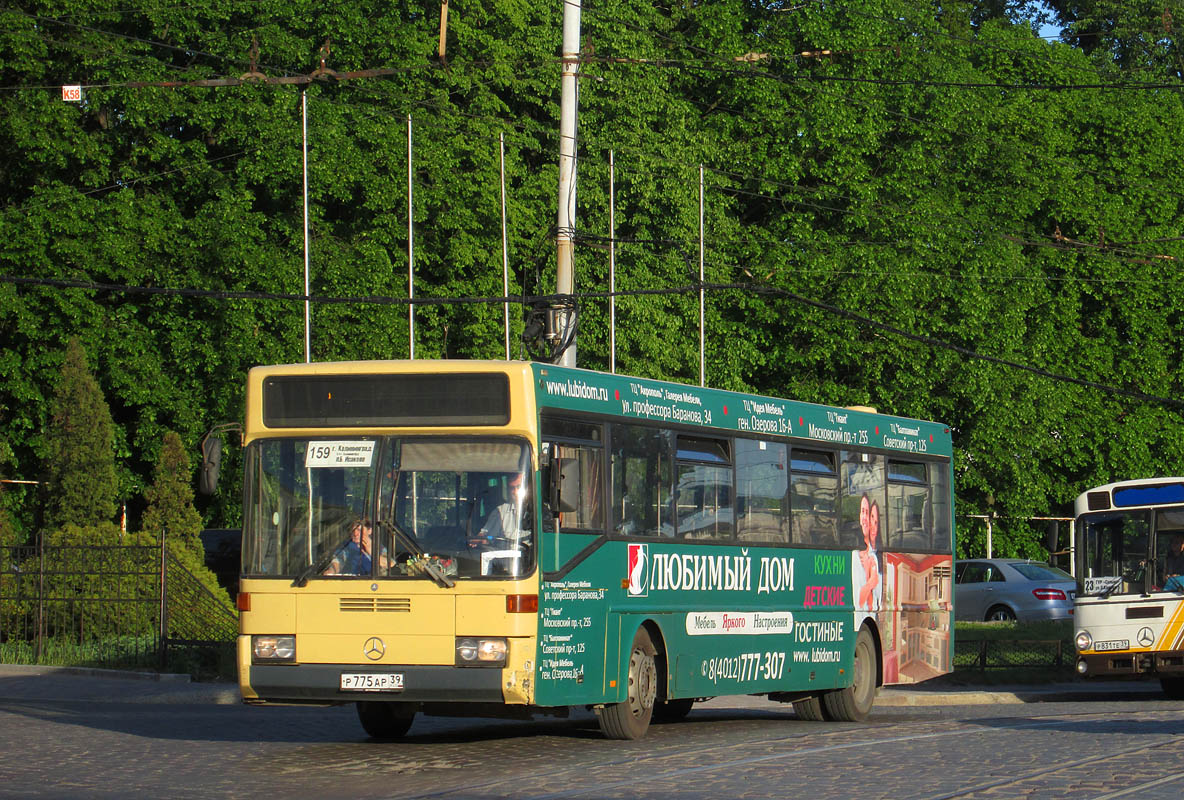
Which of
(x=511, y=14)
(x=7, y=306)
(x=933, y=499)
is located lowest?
(x=933, y=499)

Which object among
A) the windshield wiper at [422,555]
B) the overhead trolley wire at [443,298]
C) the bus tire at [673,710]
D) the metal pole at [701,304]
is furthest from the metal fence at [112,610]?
the metal pole at [701,304]

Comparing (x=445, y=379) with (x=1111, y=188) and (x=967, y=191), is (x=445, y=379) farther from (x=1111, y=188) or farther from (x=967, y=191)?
(x=1111, y=188)

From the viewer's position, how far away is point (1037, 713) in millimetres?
19641

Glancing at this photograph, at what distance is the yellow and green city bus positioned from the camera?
13570 mm

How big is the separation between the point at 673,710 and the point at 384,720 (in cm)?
379

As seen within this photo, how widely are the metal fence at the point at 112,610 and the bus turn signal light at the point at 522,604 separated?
1086 centimetres

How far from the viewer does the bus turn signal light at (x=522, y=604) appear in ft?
44.2

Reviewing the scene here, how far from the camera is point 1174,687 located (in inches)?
925

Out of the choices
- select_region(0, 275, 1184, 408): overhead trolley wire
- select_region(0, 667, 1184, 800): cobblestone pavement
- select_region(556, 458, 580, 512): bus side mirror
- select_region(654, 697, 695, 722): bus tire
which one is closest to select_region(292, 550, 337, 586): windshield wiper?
select_region(0, 667, 1184, 800): cobblestone pavement

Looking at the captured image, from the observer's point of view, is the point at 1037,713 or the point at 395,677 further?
the point at 1037,713

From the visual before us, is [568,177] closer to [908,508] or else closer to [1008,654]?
[908,508]

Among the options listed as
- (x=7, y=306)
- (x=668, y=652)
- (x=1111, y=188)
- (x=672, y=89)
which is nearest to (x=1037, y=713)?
(x=668, y=652)

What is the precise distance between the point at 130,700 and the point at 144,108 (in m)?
20.5

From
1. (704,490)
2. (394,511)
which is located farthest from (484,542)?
(704,490)
